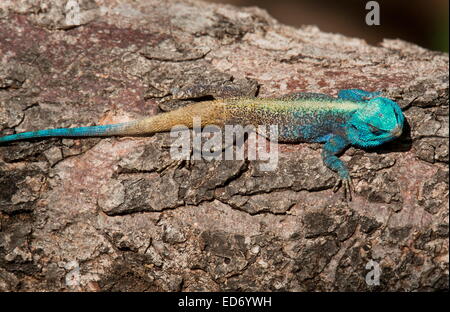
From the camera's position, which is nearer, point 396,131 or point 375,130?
point 396,131

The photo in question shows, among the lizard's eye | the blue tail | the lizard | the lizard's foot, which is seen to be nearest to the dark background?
the lizard

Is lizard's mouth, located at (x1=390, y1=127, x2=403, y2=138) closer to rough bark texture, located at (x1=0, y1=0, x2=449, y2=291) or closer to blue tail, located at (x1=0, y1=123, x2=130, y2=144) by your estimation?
rough bark texture, located at (x1=0, y1=0, x2=449, y2=291)

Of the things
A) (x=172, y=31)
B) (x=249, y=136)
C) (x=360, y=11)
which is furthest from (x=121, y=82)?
(x=360, y=11)

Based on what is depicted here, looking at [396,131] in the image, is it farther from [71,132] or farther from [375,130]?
[71,132]

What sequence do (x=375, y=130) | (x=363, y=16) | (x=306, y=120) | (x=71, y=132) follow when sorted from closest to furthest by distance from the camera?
(x=375, y=130) < (x=71, y=132) < (x=306, y=120) < (x=363, y=16)

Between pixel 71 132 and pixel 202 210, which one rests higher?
pixel 71 132

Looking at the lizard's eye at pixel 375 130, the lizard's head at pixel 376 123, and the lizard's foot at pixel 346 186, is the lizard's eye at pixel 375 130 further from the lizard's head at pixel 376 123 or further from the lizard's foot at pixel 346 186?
the lizard's foot at pixel 346 186

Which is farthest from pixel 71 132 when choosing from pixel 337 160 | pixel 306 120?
pixel 337 160

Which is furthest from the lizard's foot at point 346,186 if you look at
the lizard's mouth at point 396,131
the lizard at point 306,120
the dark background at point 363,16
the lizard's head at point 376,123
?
the dark background at point 363,16
